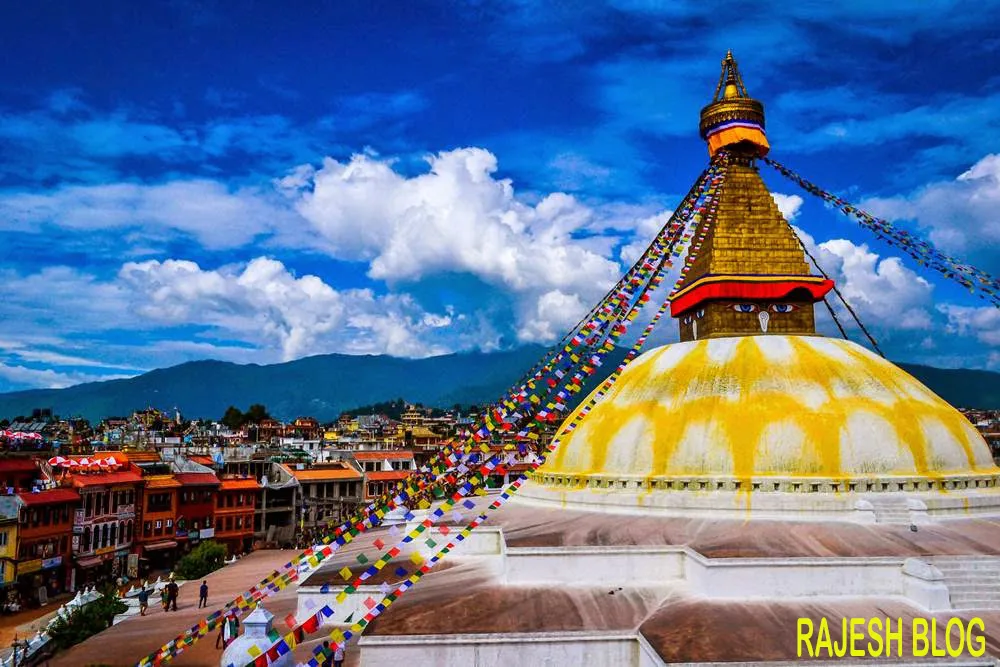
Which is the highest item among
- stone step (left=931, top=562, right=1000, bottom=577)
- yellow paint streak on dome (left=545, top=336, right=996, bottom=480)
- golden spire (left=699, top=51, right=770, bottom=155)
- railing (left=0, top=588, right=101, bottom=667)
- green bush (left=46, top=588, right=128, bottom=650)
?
golden spire (left=699, top=51, right=770, bottom=155)

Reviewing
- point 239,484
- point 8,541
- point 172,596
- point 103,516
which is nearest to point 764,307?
point 172,596

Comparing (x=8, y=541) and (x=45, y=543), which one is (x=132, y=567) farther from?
(x=8, y=541)

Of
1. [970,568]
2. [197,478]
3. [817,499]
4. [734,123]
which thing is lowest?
[970,568]

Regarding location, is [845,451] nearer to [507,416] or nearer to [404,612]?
[507,416]

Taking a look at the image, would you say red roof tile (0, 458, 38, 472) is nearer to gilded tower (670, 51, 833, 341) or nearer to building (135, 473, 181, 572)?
building (135, 473, 181, 572)

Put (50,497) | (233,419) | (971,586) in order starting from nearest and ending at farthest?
(971,586) < (50,497) < (233,419)

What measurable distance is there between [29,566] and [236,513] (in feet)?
33.5

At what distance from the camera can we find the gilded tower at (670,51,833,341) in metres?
15.4

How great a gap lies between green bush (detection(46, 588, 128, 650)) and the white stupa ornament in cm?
747

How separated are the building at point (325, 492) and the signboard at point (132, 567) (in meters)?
9.04

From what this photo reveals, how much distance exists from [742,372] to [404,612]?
A: 7.70 m

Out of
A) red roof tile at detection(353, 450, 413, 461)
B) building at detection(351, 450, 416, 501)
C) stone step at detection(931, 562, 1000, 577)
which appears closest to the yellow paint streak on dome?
stone step at detection(931, 562, 1000, 577)

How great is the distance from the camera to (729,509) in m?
12.1

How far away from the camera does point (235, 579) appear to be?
835 inches
